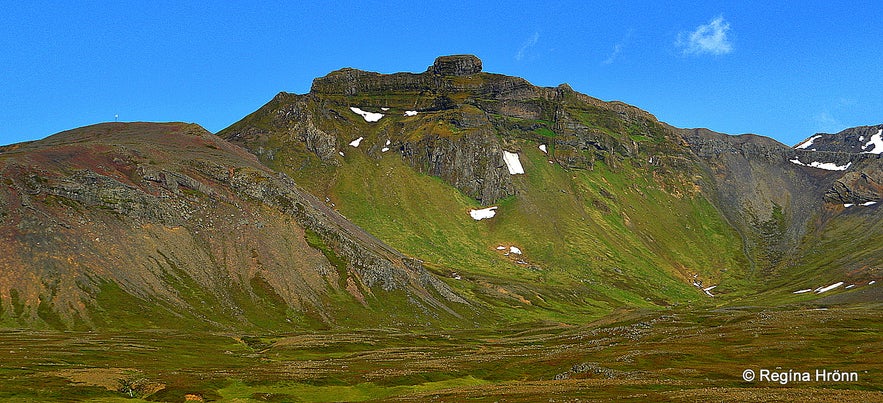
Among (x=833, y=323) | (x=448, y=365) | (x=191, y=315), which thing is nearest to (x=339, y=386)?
(x=448, y=365)

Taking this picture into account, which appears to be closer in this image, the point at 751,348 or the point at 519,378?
the point at 519,378

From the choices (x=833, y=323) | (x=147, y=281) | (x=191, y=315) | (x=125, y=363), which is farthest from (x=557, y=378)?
(x=147, y=281)

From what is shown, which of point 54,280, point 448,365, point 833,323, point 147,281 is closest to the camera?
point 448,365

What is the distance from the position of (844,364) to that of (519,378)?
149 feet

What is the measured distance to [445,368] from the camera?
102 metres

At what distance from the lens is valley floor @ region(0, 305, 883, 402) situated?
72.7m

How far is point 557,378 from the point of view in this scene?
92500 mm

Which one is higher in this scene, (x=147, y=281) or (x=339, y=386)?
(x=147, y=281)

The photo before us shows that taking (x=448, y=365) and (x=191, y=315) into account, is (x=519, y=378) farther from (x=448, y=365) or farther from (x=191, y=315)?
(x=191, y=315)

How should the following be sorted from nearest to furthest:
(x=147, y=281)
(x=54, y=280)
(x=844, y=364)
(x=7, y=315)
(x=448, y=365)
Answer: (x=844, y=364), (x=448, y=365), (x=7, y=315), (x=54, y=280), (x=147, y=281)

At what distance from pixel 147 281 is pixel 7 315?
37.6 meters

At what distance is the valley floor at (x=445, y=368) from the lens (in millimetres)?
72688

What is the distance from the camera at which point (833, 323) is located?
478 ft

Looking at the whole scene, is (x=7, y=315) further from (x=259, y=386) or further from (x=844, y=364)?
(x=844, y=364)
